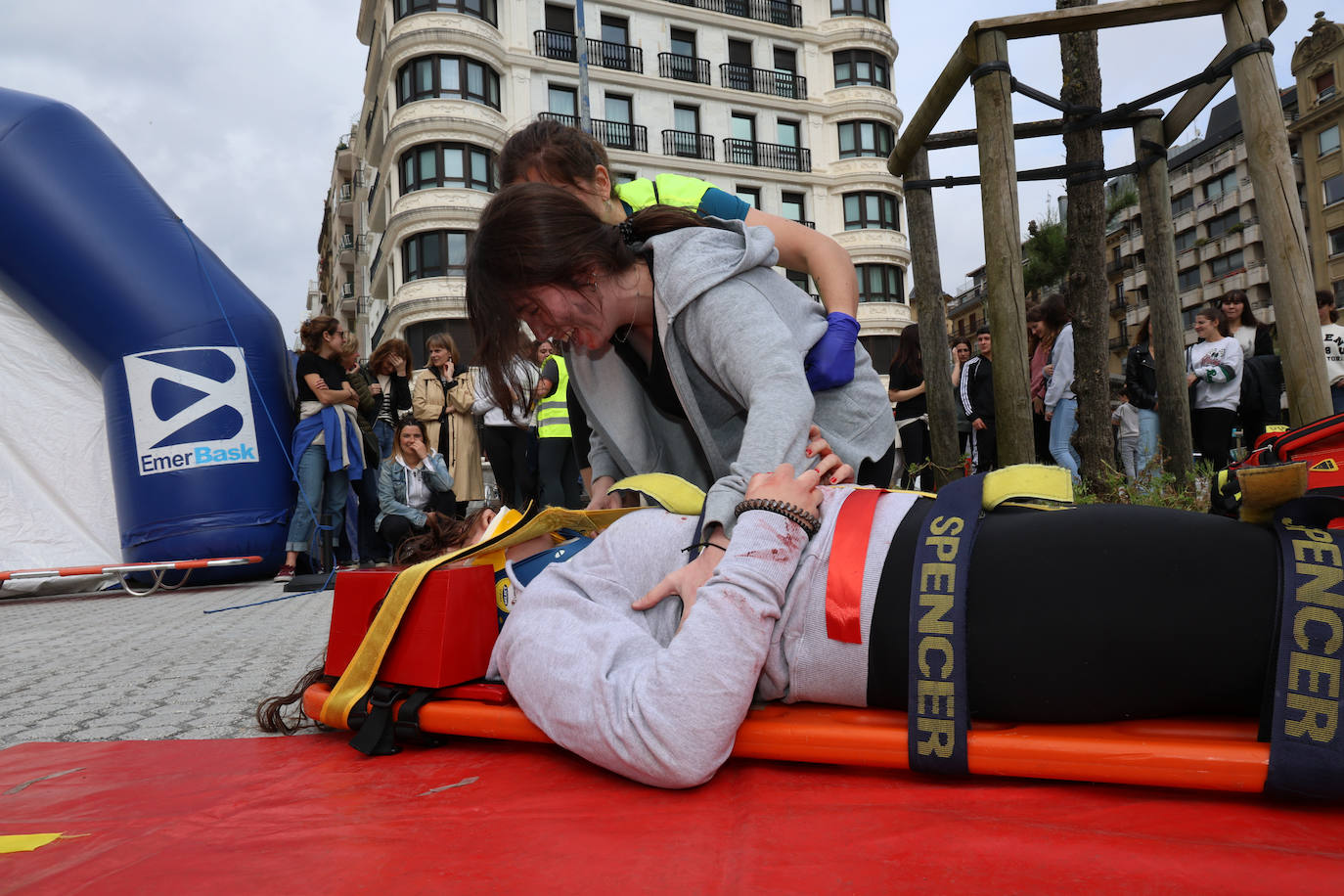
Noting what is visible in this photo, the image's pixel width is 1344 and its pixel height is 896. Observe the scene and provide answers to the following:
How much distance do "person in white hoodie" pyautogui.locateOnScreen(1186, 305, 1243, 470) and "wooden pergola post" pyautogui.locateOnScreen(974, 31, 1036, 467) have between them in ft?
11.3

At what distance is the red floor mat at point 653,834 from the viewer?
114 centimetres

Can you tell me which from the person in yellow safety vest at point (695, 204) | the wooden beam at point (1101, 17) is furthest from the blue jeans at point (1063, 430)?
the person in yellow safety vest at point (695, 204)

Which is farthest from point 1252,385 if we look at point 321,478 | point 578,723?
point 321,478

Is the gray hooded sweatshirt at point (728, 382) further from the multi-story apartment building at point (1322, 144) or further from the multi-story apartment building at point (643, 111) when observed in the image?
the multi-story apartment building at point (1322, 144)

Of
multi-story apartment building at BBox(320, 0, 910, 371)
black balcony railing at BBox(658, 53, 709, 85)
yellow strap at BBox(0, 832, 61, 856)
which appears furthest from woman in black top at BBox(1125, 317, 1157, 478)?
black balcony railing at BBox(658, 53, 709, 85)

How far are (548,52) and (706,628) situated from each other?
3041cm

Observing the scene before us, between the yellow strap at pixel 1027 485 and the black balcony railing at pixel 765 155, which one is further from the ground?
the black balcony railing at pixel 765 155

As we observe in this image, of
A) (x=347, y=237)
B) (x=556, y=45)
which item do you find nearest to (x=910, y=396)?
(x=556, y=45)

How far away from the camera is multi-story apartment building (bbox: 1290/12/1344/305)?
1655 inches

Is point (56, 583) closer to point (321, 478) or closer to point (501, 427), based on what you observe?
point (321, 478)

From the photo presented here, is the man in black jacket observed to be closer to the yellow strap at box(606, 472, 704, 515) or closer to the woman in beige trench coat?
the woman in beige trench coat

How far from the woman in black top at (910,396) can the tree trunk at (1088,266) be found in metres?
3.68

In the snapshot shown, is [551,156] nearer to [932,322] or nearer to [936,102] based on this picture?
[936,102]

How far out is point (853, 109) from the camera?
3256cm
